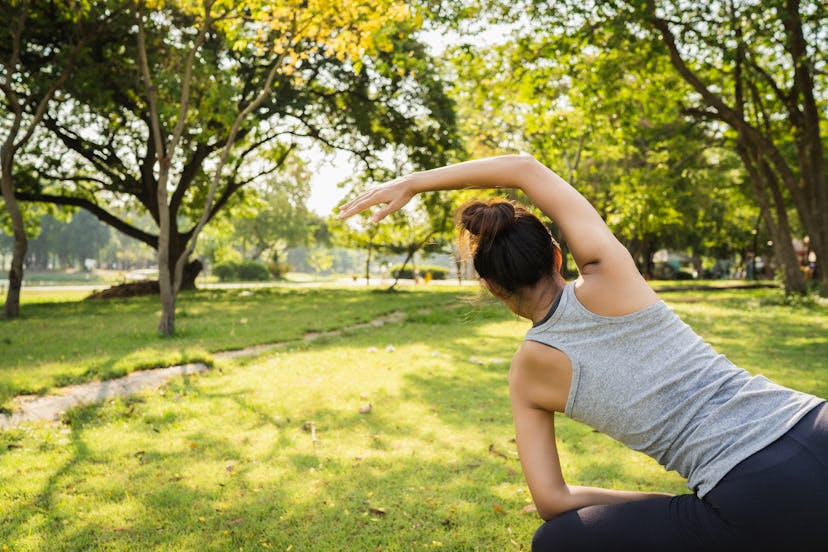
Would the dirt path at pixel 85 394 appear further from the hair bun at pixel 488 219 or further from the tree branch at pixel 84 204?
the tree branch at pixel 84 204

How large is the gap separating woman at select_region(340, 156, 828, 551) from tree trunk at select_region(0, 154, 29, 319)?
15998mm

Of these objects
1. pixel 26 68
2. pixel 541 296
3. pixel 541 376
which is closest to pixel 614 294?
pixel 541 296

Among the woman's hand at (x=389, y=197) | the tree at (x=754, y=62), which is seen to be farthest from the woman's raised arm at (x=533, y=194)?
the tree at (x=754, y=62)

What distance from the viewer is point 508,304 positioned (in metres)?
2.33

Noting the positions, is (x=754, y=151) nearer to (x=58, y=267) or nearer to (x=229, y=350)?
(x=229, y=350)

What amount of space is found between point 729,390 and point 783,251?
20796 mm

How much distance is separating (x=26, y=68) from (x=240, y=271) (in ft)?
119

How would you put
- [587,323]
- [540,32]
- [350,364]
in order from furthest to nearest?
[540,32] → [350,364] → [587,323]

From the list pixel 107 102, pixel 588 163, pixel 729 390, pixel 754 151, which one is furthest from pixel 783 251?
pixel 107 102

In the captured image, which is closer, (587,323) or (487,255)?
(587,323)

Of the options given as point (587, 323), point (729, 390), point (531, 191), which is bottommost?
point (729, 390)

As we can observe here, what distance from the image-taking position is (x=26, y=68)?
62.3 ft

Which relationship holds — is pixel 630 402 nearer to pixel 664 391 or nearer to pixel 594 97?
pixel 664 391

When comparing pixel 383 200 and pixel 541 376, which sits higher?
pixel 383 200
